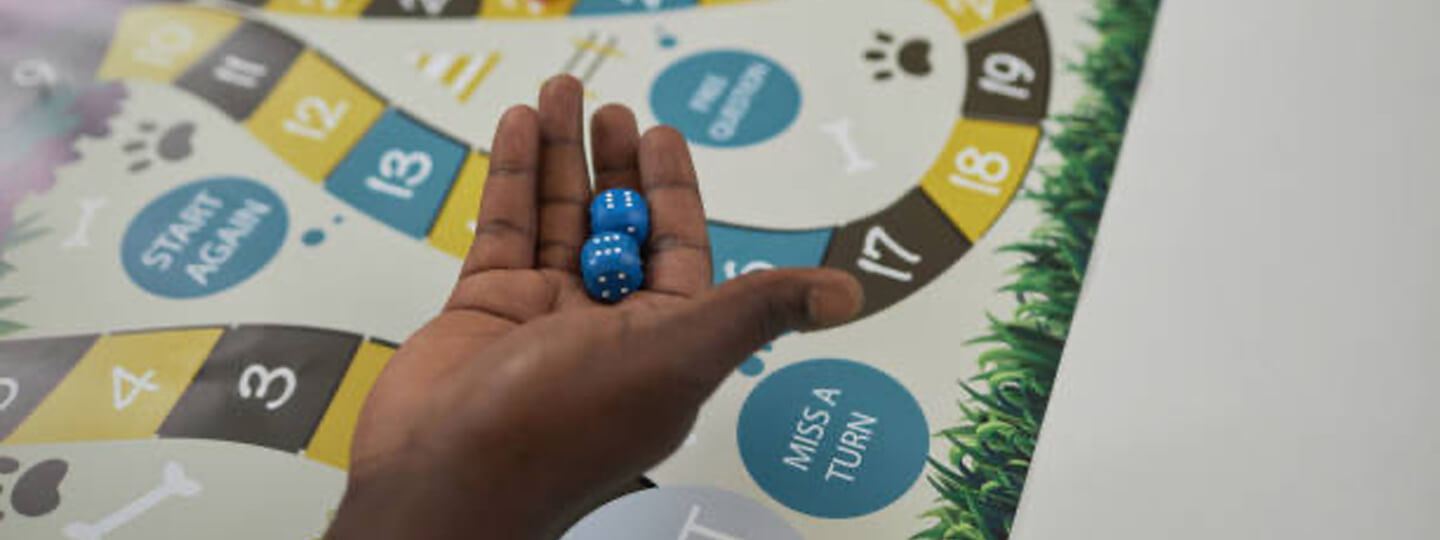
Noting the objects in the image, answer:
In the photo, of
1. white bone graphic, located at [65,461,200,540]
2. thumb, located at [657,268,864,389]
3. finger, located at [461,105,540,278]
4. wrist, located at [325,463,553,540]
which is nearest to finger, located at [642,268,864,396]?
thumb, located at [657,268,864,389]

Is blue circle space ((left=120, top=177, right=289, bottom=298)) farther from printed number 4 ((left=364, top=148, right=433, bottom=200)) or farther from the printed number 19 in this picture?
the printed number 19

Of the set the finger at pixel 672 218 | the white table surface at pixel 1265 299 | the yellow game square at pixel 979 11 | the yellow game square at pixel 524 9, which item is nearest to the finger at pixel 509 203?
the finger at pixel 672 218

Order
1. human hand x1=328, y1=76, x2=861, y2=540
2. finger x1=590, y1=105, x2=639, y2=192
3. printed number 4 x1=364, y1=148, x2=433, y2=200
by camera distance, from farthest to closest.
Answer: printed number 4 x1=364, y1=148, x2=433, y2=200 → finger x1=590, y1=105, x2=639, y2=192 → human hand x1=328, y1=76, x2=861, y2=540

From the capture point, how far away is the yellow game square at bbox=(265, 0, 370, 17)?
1516 millimetres

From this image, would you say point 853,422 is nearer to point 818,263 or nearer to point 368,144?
point 818,263

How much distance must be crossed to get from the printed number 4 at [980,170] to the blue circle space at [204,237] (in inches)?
36.5

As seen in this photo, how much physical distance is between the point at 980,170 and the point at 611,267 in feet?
1.91

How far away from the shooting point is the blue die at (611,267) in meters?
0.98

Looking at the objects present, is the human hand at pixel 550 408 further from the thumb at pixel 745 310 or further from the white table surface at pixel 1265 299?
the white table surface at pixel 1265 299

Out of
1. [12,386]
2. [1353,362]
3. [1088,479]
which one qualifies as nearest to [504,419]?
[1088,479]

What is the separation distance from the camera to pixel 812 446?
1.05 meters

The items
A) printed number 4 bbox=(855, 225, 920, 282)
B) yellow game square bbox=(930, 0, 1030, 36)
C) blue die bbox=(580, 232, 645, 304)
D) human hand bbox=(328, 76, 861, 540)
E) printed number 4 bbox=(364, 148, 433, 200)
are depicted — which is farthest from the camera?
yellow game square bbox=(930, 0, 1030, 36)

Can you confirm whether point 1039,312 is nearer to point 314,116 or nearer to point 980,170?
point 980,170

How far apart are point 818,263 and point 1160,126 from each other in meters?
0.55
